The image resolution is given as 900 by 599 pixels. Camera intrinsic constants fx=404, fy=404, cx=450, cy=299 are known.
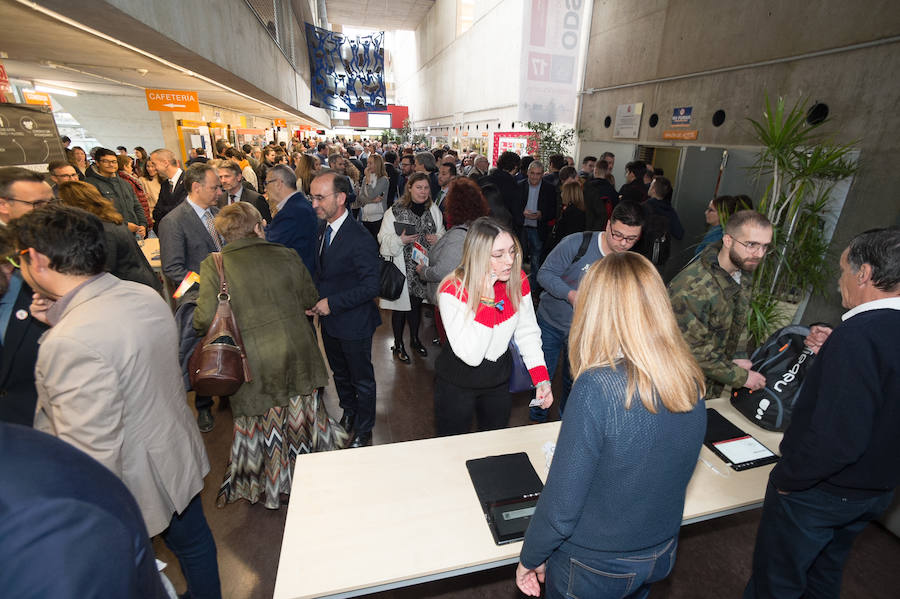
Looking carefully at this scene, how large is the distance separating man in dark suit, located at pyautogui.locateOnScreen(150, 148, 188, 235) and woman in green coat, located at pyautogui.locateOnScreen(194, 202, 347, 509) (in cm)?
249

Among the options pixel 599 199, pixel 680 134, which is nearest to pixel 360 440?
pixel 599 199

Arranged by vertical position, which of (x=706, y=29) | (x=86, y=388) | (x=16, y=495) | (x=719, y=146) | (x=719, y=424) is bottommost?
(x=719, y=424)

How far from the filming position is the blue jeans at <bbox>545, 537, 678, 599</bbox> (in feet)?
3.59

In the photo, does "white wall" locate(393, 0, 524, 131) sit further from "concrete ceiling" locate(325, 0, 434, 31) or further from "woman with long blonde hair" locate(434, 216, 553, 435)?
"woman with long blonde hair" locate(434, 216, 553, 435)

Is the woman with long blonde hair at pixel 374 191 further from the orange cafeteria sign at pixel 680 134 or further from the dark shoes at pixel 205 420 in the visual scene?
the orange cafeteria sign at pixel 680 134

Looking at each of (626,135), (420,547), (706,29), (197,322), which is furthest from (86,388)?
(626,135)

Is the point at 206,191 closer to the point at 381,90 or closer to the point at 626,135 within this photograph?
the point at 626,135

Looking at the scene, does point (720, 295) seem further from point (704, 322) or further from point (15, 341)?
point (15, 341)

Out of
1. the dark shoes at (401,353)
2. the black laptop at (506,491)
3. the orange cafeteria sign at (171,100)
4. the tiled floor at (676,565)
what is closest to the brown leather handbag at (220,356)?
the tiled floor at (676,565)

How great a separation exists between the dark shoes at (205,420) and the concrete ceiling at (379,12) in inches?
879

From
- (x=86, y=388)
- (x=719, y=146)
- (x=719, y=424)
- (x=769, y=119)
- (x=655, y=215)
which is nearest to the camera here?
(x=86, y=388)

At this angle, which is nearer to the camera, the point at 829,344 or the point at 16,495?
the point at 16,495

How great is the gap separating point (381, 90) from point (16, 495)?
1611 cm

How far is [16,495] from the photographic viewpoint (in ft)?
1.57
